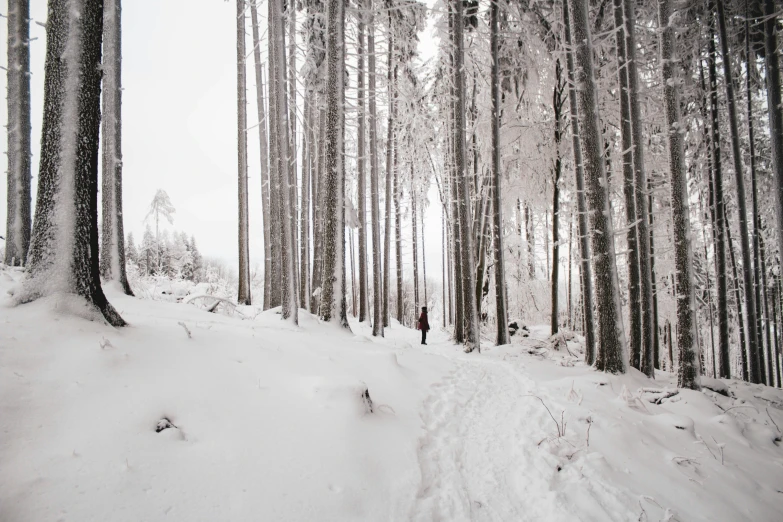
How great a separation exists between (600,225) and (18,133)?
13631mm

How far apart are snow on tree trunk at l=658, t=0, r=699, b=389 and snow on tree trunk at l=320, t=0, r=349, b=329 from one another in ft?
21.8

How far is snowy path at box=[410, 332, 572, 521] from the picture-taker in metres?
2.57

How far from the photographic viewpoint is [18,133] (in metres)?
8.41

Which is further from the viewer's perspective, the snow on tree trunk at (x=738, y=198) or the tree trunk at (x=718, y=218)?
the tree trunk at (x=718, y=218)

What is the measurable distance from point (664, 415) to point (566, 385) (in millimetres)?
1283

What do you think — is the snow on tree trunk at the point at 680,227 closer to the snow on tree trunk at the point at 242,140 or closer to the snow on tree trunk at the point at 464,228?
the snow on tree trunk at the point at 464,228

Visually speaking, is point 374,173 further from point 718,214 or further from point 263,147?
point 718,214

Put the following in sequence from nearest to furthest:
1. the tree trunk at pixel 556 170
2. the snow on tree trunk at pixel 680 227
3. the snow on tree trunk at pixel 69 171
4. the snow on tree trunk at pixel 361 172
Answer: the snow on tree trunk at pixel 69 171 < the snow on tree trunk at pixel 680 227 < the tree trunk at pixel 556 170 < the snow on tree trunk at pixel 361 172

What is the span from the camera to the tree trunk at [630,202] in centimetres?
748

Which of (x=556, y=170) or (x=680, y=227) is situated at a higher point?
(x=556, y=170)

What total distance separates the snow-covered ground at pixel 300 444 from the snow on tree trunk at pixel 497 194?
18.5ft

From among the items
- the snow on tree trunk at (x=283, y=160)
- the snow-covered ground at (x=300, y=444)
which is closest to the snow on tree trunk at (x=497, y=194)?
the snow-covered ground at (x=300, y=444)

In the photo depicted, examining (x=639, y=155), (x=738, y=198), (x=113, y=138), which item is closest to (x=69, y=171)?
(x=113, y=138)

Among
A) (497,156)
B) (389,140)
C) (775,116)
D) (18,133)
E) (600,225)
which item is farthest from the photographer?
(389,140)
